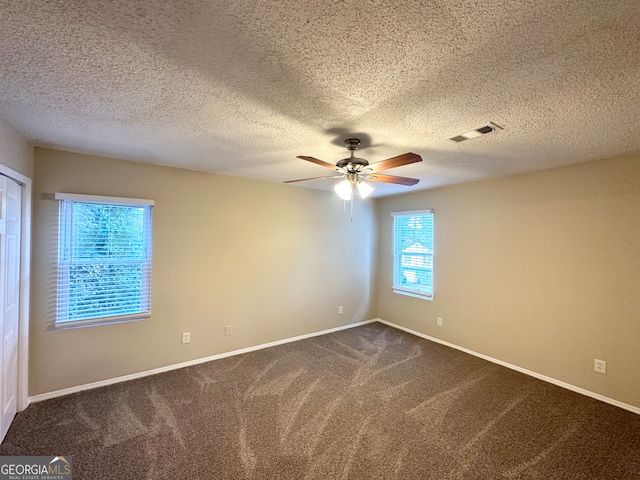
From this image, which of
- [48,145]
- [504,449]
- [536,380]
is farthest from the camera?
[536,380]

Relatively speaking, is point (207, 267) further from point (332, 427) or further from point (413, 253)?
point (413, 253)

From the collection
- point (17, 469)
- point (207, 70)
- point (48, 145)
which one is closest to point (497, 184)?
point (207, 70)

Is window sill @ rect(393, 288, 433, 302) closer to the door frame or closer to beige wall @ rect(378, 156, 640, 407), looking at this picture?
beige wall @ rect(378, 156, 640, 407)

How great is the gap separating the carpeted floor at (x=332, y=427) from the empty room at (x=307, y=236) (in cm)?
2

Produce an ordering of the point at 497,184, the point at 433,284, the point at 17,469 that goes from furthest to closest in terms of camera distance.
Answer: the point at 433,284 → the point at 497,184 → the point at 17,469

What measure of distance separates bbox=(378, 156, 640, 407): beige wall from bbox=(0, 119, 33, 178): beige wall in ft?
15.4

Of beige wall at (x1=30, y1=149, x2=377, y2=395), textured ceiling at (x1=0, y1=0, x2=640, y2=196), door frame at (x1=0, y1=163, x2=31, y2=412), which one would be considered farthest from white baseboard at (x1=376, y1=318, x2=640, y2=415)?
door frame at (x1=0, y1=163, x2=31, y2=412)

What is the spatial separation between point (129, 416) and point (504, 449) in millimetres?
3014

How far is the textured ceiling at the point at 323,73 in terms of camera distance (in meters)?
1.07

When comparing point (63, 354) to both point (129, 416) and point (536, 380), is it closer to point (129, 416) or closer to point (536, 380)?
point (129, 416)

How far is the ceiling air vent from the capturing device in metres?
2.04

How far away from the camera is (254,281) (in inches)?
155

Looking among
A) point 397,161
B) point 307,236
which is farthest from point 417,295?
point 397,161

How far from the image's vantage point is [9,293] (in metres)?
2.23
